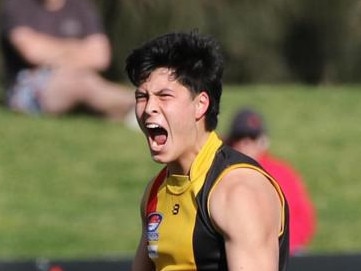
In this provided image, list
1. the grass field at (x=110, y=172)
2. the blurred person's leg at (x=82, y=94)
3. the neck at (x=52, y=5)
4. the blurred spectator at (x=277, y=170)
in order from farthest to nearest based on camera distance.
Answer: the neck at (x=52, y=5), the blurred person's leg at (x=82, y=94), the grass field at (x=110, y=172), the blurred spectator at (x=277, y=170)

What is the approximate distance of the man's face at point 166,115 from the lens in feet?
14.1

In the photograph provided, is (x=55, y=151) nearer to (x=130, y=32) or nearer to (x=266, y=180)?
(x=130, y=32)

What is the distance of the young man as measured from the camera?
4.14m

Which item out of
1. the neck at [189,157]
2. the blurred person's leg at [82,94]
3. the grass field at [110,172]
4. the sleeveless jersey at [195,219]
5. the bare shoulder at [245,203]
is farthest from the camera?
the blurred person's leg at [82,94]

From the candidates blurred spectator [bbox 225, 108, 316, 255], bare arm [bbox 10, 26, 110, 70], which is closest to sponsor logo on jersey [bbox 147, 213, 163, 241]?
blurred spectator [bbox 225, 108, 316, 255]

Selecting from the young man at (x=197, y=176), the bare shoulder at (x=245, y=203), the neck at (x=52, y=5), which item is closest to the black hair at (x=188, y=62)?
the young man at (x=197, y=176)

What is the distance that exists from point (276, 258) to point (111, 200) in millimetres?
5587

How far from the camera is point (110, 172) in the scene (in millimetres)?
10180

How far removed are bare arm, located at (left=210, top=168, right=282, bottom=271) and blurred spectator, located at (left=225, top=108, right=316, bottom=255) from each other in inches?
159

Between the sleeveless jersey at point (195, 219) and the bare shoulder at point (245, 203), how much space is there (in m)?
0.04

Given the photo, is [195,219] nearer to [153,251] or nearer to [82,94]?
[153,251]

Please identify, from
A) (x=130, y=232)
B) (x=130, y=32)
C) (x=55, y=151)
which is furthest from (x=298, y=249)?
(x=130, y=32)

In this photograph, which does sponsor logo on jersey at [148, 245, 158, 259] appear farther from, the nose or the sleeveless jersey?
the nose

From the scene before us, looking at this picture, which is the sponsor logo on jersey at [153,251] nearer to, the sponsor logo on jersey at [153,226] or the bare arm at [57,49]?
the sponsor logo on jersey at [153,226]
